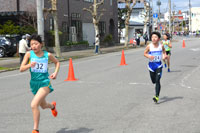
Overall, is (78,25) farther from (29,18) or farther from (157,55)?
(157,55)

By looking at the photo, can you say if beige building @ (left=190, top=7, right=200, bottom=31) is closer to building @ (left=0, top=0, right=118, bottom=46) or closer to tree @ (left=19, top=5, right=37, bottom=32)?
building @ (left=0, top=0, right=118, bottom=46)

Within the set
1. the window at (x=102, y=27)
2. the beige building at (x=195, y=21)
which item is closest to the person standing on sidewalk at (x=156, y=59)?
the window at (x=102, y=27)

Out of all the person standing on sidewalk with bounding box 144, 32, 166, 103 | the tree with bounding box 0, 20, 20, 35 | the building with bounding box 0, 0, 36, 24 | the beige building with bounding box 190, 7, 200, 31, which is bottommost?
the person standing on sidewalk with bounding box 144, 32, 166, 103

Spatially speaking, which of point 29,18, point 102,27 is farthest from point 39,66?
point 102,27

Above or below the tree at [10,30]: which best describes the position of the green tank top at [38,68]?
below

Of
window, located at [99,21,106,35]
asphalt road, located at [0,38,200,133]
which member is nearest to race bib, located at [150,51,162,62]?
asphalt road, located at [0,38,200,133]

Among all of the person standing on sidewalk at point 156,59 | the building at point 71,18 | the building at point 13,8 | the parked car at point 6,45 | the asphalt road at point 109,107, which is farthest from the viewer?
the building at point 71,18

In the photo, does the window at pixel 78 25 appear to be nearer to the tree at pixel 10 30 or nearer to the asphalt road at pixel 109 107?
the tree at pixel 10 30

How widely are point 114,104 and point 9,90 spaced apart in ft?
13.5

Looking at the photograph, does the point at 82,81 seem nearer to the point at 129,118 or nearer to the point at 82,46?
the point at 129,118

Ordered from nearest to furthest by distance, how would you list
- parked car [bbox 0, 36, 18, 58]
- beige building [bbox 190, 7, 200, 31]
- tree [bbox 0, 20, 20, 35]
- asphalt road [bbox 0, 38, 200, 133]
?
asphalt road [bbox 0, 38, 200, 133] < parked car [bbox 0, 36, 18, 58] < tree [bbox 0, 20, 20, 35] < beige building [bbox 190, 7, 200, 31]

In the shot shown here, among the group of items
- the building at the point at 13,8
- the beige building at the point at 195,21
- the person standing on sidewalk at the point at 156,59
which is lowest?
the person standing on sidewalk at the point at 156,59

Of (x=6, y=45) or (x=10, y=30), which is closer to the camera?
(x=6, y=45)

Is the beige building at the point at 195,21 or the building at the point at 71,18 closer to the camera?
the building at the point at 71,18
